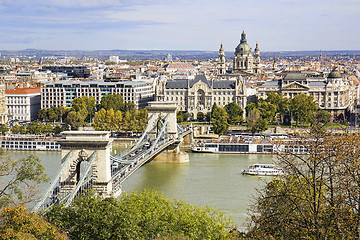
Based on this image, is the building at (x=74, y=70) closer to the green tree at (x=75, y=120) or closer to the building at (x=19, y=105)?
the building at (x=19, y=105)

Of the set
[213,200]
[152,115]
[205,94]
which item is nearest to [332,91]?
[205,94]

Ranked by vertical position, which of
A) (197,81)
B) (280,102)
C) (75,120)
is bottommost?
(75,120)

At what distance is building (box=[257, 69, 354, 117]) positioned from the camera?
156 ft

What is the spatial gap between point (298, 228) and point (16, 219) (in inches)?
189

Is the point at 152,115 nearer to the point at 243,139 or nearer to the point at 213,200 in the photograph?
the point at 243,139

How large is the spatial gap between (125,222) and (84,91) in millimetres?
37710

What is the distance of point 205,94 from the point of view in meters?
47.0

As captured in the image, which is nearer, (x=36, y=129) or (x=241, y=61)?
(x=36, y=129)

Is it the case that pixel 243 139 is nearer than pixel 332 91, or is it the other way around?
pixel 243 139

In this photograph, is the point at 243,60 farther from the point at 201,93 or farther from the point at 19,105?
the point at 19,105

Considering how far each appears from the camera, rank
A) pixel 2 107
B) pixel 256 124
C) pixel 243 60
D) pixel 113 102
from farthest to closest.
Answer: pixel 243 60 < pixel 113 102 < pixel 2 107 < pixel 256 124

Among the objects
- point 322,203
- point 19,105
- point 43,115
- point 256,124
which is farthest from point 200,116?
point 322,203

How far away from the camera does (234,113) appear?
1670 inches

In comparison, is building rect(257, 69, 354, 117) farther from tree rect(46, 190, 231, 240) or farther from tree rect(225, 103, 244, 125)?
tree rect(46, 190, 231, 240)
